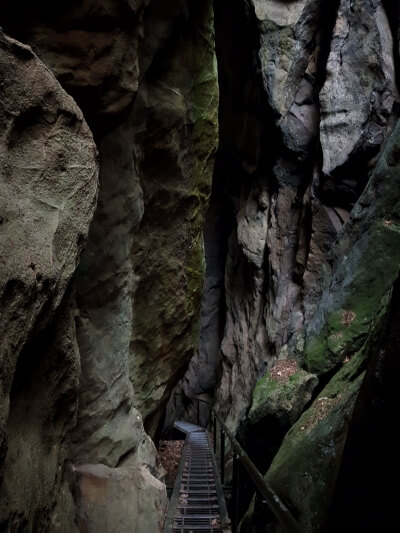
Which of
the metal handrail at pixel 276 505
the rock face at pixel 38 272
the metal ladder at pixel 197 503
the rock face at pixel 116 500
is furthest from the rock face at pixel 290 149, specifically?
the rock face at pixel 38 272

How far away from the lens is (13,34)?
3.71 m

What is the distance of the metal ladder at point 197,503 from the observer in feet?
15.0

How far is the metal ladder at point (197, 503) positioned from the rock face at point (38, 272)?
1.79 m

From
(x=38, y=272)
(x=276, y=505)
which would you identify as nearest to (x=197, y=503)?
(x=276, y=505)

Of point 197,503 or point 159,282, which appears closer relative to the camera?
point 197,503

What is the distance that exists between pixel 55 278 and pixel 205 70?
5634 millimetres

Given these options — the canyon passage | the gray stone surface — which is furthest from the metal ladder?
the gray stone surface

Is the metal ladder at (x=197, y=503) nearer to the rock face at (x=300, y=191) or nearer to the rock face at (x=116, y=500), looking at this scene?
the rock face at (x=116, y=500)

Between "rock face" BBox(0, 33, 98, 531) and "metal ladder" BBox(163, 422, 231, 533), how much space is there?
5.86 feet

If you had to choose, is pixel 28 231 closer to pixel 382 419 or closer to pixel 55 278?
pixel 55 278

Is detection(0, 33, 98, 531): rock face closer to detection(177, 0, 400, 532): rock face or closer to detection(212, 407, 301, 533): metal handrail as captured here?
detection(212, 407, 301, 533): metal handrail

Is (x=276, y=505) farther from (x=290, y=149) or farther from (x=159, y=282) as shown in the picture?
(x=290, y=149)

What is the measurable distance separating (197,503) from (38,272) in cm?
447

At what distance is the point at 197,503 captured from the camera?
547 centimetres
